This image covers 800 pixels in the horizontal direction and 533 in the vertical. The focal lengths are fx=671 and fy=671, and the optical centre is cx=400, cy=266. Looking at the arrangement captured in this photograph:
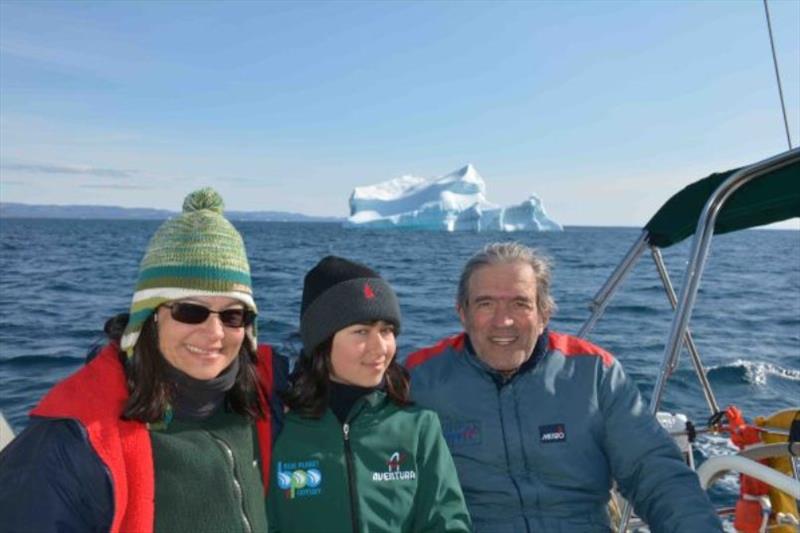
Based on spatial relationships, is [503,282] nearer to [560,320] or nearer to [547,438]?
[547,438]

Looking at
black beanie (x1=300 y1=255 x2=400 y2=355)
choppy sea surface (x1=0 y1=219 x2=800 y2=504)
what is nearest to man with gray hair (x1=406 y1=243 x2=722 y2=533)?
black beanie (x1=300 y1=255 x2=400 y2=355)

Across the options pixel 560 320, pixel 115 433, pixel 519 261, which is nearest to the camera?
pixel 115 433

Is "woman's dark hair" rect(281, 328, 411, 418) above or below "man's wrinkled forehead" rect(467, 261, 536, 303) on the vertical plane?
below

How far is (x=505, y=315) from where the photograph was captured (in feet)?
8.66

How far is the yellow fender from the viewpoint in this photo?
103 inches

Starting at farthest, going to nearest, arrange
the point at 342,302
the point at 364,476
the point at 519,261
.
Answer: the point at 519,261 → the point at 342,302 → the point at 364,476

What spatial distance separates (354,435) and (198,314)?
680 mm

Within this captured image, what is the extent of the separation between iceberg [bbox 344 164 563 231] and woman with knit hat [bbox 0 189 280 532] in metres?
63.6

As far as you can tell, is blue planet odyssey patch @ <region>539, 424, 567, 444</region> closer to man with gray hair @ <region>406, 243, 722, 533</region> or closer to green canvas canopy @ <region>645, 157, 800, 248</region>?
man with gray hair @ <region>406, 243, 722, 533</region>

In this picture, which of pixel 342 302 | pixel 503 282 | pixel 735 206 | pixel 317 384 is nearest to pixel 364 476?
pixel 317 384

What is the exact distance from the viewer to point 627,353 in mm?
10609

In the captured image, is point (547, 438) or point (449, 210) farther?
point (449, 210)

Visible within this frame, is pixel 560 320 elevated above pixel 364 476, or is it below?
below

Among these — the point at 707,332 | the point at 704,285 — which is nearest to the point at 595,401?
the point at 707,332
